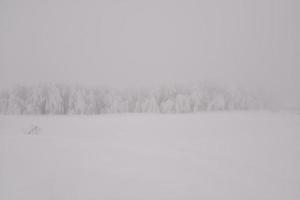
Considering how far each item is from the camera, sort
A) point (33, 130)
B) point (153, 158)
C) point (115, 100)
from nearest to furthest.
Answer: point (153, 158)
point (33, 130)
point (115, 100)

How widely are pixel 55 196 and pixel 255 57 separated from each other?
195 centimetres

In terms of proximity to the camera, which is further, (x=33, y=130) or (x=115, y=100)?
(x=115, y=100)

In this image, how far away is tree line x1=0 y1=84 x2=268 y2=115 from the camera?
1412 millimetres

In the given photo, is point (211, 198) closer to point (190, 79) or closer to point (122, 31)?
point (190, 79)

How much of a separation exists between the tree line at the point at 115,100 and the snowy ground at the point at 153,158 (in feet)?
0.44

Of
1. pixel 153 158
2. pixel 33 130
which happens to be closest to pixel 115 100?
pixel 33 130

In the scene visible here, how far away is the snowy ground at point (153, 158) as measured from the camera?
68 centimetres

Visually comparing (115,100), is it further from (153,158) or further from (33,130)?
(153,158)

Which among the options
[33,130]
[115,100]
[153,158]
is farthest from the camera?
[115,100]

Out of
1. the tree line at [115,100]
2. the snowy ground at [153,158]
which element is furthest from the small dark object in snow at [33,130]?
the tree line at [115,100]

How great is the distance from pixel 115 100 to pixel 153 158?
2.38 ft

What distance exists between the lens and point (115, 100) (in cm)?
147

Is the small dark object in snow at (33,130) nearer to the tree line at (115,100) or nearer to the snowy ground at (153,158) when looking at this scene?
the snowy ground at (153,158)

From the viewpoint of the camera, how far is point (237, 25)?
1.83m
